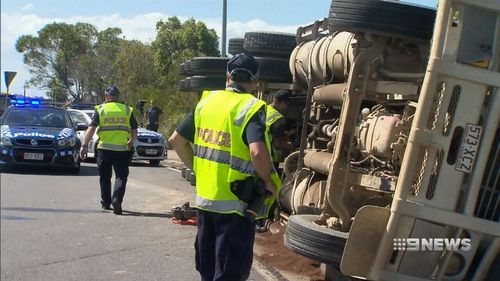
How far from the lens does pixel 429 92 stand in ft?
12.1

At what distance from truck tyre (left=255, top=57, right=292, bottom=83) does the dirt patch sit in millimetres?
1962

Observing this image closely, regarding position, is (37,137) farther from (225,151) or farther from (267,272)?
(225,151)

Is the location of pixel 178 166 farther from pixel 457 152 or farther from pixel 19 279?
pixel 457 152

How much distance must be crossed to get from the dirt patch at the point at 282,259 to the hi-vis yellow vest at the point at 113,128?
8.90 ft

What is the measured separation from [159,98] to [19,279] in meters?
17.7

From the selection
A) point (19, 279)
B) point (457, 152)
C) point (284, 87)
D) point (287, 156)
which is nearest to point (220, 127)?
point (457, 152)

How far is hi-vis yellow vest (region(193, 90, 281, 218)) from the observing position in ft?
12.6

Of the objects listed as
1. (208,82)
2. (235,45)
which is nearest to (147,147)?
(208,82)

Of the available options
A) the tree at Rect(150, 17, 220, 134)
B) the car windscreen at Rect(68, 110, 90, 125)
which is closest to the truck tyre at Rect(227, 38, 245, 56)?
the car windscreen at Rect(68, 110, 90, 125)

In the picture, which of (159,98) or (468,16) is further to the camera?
(159,98)

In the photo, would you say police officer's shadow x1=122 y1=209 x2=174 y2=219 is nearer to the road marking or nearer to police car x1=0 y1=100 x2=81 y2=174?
the road marking

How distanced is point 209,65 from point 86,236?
14.9 ft

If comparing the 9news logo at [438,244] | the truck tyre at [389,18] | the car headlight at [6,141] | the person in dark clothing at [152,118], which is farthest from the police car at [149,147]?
the 9news logo at [438,244]

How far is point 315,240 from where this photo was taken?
442 centimetres
